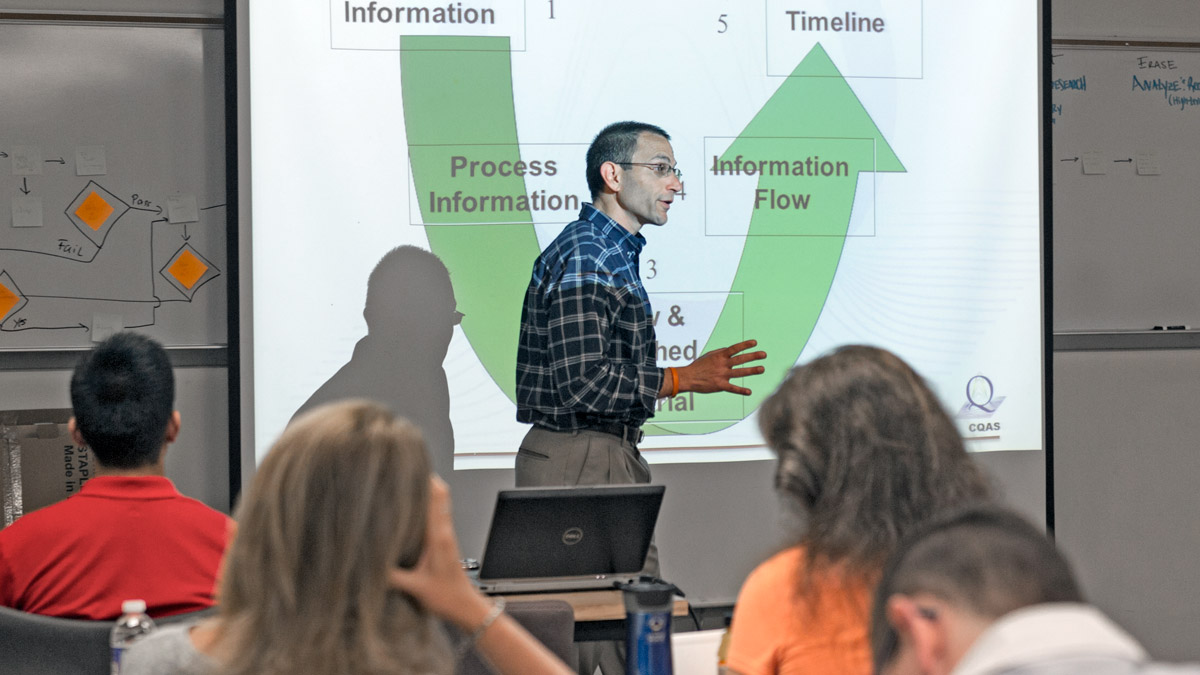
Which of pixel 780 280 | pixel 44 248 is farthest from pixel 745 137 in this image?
pixel 44 248

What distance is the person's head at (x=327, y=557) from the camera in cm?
97

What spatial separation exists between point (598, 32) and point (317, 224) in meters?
1.06

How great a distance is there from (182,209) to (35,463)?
2.91 feet

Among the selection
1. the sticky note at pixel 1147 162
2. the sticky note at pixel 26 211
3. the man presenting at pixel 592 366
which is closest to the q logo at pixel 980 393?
the man presenting at pixel 592 366

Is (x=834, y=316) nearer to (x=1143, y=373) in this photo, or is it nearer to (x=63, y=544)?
(x=1143, y=373)

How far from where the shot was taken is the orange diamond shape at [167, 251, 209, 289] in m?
3.54

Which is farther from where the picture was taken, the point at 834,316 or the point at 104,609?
the point at 834,316

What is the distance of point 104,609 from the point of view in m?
1.70

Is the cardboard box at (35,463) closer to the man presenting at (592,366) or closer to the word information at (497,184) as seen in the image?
the word information at (497,184)

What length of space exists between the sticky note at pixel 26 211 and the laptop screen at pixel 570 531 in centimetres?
213

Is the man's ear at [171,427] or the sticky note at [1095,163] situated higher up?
the sticky note at [1095,163]

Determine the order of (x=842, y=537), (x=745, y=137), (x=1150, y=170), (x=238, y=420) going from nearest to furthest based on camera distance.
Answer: (x=842, y=537) < (x=238, y=420) < (x=745, y=137) < (x=1150, y=170)

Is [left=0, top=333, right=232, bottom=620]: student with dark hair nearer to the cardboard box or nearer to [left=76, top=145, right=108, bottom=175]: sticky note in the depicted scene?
the cardboard box

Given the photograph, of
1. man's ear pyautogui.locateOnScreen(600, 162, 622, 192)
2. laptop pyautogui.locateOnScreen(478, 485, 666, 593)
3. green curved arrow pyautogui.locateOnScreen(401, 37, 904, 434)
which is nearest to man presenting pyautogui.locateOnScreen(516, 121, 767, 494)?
man's ear pyautogui.locateOnScreen(600, 162, 622, 192)
